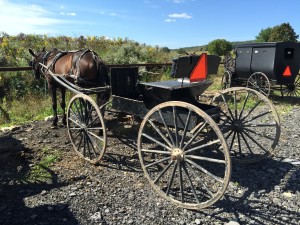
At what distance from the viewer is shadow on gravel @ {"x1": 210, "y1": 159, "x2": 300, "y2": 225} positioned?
3709 millimetres

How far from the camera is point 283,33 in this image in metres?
39.4

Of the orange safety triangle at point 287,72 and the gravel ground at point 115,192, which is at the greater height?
the orange safety triangle at point 287,72

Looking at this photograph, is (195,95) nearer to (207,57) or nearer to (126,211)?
(207,57)

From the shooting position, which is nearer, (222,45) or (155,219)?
(155,219)

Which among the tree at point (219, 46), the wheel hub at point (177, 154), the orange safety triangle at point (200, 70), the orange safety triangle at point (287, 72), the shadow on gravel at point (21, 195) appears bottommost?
the shadow on gravel at point (21, 195)

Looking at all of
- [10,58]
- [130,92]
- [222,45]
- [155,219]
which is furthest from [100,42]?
[222,45]

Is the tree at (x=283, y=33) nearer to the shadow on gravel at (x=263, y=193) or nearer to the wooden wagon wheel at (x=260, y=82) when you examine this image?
the wooden wagon wheel at (x=260, y=82)

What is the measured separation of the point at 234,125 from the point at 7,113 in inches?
240

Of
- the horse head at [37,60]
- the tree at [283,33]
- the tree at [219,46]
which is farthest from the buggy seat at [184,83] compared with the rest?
the tree at [219,46]

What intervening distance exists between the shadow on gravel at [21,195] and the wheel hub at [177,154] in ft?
4.57

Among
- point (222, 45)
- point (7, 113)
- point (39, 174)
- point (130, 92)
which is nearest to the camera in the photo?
point (39, 174)

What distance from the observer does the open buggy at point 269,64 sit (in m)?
10.5

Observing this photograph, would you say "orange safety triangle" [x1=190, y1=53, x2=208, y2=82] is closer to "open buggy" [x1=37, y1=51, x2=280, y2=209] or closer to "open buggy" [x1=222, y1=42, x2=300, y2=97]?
"open buggy" [x1=37, y1=51, x2=280, y2=209]

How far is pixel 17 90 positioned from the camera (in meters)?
9.99
